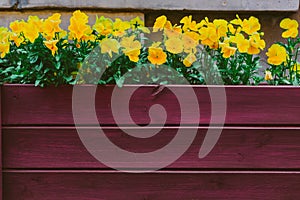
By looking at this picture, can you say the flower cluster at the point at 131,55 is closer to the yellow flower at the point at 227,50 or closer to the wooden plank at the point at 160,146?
the yellow flower at the point at 227,50

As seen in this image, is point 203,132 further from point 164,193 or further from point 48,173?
point 48,173

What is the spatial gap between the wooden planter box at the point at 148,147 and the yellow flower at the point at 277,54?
0.11 metres

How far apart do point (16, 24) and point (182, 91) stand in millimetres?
624

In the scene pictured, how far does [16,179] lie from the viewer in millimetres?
1550

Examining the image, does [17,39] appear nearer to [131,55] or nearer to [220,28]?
[131,55]

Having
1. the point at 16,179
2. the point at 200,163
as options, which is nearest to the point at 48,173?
the point at 16,179

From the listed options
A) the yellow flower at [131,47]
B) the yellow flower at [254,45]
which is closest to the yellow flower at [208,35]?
the yellow flower at [254,45]

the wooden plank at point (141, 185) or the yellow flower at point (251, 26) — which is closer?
the wooden plank at point (141, 185)

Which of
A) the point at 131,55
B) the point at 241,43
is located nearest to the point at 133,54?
the point at 131,55

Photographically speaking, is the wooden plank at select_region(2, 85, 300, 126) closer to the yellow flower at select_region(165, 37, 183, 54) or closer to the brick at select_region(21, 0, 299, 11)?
the yellow flower at select_region(165, 37, 183, 54)

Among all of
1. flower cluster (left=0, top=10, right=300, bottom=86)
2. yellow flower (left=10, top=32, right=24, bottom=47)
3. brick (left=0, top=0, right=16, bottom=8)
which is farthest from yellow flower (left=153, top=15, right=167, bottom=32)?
brick (left=0, top=0, right=16, bottom=8)

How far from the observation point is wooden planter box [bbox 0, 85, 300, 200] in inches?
60.6

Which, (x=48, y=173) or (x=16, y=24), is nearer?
(x=48, y=173)

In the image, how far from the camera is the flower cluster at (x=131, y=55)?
1.55 m
